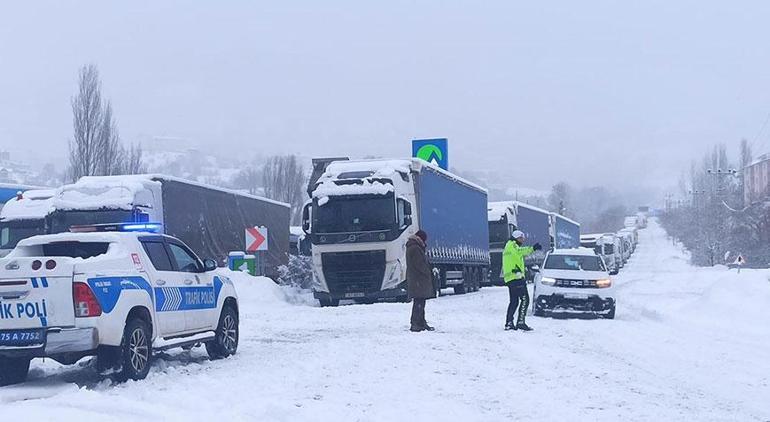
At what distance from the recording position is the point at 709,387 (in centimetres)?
998

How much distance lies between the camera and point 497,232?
4091 centimetres

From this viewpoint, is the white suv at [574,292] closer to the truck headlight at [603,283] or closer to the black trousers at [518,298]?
the truck headlight at [603,283]

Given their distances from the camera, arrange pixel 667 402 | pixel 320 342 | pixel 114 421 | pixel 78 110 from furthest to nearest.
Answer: pixel 78 110, pixel 320 342, pixel 667 402, pixel 114 421

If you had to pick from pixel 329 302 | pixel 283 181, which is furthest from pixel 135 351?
pixel 283 181

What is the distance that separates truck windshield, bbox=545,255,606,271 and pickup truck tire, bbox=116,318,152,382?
1210 centimetres

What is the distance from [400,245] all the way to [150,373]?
13292mm

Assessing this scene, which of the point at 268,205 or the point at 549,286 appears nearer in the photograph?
the point at 549,286

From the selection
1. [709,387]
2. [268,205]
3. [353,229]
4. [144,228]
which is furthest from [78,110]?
[709,387]

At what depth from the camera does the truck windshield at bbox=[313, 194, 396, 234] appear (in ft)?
76.9

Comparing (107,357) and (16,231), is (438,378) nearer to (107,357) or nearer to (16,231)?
(107,357)

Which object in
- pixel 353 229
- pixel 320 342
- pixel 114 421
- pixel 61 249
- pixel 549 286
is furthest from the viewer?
pixel 353 229

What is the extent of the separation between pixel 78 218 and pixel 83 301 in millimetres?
12797

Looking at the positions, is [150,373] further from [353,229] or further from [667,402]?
[353,229]

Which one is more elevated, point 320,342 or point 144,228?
point 144,228
